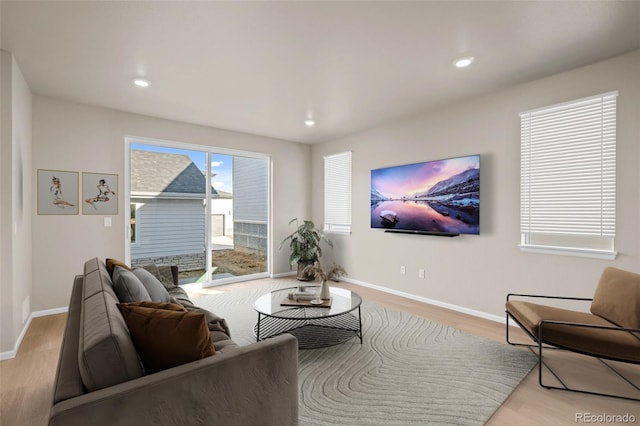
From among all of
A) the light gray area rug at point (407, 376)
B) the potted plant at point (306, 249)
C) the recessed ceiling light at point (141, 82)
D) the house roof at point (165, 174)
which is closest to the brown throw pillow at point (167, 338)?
the light gray area rug at point (407, 376)

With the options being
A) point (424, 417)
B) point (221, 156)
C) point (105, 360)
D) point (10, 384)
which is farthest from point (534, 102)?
point (10, 384)

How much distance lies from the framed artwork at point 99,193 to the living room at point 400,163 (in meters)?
0.10

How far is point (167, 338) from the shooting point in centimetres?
126

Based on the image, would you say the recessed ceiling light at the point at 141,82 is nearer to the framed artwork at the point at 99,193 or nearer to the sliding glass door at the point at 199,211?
the sliding glass door at the point at 199,211

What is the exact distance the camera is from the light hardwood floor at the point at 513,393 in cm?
194

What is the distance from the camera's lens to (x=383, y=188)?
4.75 meters

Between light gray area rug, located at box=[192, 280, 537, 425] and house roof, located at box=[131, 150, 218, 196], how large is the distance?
2.46 metres

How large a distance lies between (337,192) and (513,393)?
158 inches

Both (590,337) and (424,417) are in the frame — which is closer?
(424,417)

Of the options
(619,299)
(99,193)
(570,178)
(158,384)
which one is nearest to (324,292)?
(158,384)

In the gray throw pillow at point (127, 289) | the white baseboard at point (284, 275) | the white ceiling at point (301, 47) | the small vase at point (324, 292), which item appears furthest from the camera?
the white baseboard at point (284, 275)

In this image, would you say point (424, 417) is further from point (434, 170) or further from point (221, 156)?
point (221, 156)

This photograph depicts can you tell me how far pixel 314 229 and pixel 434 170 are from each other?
9.15 ft

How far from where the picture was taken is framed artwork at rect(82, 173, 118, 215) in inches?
157
